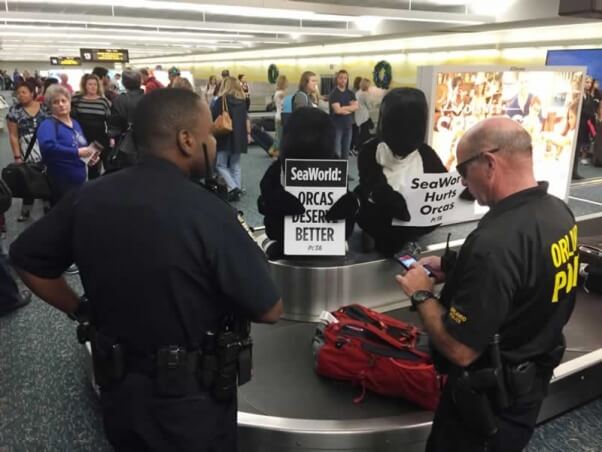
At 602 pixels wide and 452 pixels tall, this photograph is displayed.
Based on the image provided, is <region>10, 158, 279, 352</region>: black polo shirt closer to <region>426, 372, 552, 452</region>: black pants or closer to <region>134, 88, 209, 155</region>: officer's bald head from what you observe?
<region>134, 88, 209, 155</region>: officer's bald head

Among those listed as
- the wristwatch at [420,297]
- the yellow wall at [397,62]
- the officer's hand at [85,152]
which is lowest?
the wristwatch at [420,297]

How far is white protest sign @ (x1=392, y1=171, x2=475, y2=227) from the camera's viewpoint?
3.67 m

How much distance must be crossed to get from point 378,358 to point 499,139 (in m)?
1.41

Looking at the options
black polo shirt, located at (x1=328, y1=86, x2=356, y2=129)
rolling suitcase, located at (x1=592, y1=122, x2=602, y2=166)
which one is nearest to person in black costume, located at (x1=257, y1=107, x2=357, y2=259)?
black polo shirt, located at (x1=328, y1=86, x2=356, y2=129)

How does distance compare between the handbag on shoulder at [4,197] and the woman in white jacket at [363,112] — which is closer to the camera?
the handbag on shoulder at [4,197]

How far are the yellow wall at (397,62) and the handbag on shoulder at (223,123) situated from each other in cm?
964

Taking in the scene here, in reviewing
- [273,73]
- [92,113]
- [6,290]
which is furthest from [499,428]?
[273,73]

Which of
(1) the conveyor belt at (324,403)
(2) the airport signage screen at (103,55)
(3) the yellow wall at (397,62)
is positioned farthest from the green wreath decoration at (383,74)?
(1) the conveyor belt at (324,403)

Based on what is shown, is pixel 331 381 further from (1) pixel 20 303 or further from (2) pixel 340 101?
(2) pixel 340 101

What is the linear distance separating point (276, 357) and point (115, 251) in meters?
1.88

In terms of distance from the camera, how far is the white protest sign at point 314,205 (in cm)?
342

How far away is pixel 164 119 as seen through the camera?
137 centimetres

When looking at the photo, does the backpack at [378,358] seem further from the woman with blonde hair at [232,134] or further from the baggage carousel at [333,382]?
the woman with blonde hair at [232,134]

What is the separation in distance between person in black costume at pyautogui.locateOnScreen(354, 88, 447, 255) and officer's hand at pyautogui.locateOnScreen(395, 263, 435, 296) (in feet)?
6.61
